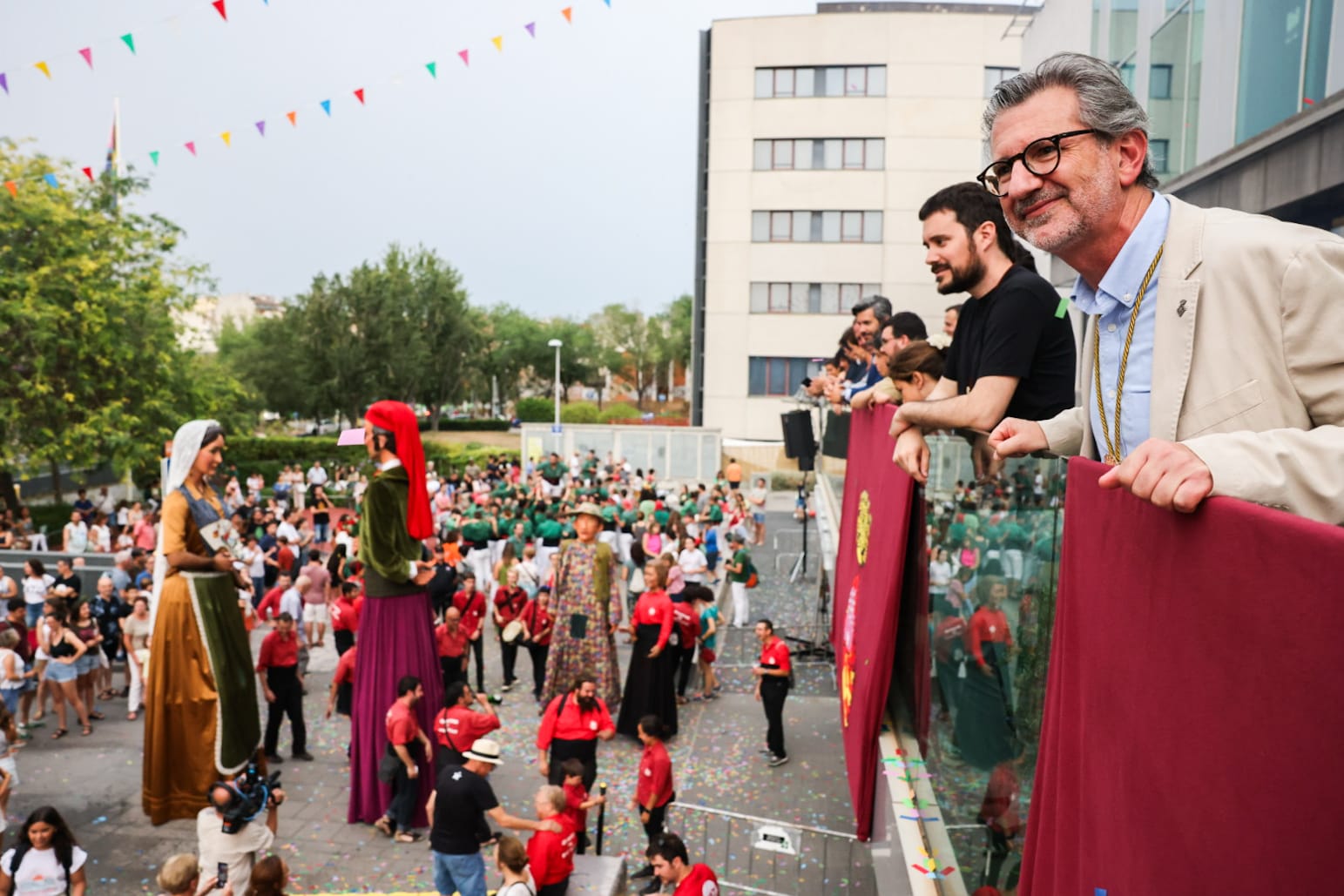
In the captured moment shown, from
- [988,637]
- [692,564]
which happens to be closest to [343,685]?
[692,564]

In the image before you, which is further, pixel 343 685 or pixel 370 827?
pixel 343 685

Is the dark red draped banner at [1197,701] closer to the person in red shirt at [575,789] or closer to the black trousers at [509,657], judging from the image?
the person in red shirt at [575,789]

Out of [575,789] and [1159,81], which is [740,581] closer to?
[575,789]

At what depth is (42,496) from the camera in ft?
101

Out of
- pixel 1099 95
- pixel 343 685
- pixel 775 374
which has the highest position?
pixel 775 374

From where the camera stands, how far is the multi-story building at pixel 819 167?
35.9 metres

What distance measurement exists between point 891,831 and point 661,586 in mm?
6281

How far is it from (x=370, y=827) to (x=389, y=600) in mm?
1990

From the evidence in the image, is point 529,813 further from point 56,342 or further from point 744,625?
point 56,342

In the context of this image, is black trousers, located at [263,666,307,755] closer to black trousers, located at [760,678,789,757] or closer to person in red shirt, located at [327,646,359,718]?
person in red shirt, located at [327,646,359,718]

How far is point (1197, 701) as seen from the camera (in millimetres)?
1132

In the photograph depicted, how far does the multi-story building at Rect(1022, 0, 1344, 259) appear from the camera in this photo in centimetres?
736

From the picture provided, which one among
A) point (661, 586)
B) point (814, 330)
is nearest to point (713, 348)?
point (814, 330)

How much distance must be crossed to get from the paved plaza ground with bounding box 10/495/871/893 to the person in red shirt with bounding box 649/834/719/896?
1.03 m
